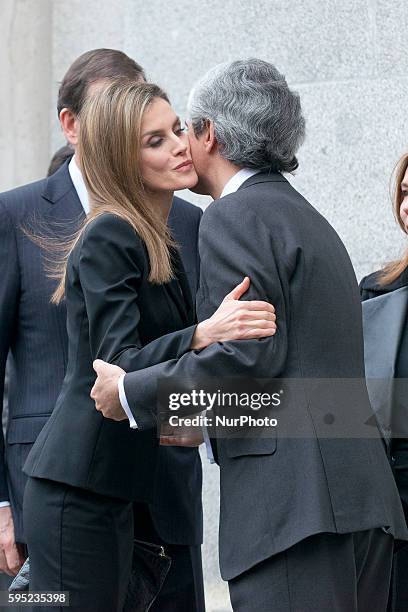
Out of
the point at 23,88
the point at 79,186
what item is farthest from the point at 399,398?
the point at 23,88

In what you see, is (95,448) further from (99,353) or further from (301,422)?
(301,422)

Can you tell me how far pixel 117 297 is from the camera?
9.82ft

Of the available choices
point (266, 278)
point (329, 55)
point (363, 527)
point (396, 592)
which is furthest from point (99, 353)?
point (329, 55)

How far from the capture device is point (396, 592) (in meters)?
3.57

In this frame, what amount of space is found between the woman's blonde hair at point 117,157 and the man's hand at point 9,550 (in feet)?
2.54

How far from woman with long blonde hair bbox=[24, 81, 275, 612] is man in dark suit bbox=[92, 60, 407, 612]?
167 millimetres

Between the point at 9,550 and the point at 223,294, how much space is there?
1.24 m

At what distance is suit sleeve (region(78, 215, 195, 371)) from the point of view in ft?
9.68

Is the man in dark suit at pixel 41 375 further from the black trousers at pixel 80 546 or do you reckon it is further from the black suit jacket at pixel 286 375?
the black suit jacket at pixel 286 375

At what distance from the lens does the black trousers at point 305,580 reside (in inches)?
107

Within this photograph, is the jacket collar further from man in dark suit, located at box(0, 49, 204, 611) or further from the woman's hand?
man in dark suit, located at box(0, 49, 204, 611)

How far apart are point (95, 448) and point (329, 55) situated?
2.61 meters

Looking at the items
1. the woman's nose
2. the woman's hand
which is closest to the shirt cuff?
the woman's hand

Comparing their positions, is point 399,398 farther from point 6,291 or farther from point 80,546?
point 6,291
